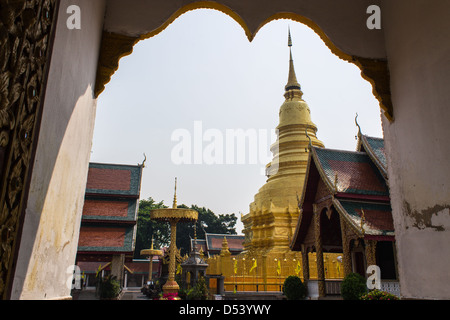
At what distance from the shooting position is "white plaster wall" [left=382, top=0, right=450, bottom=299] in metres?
3.00

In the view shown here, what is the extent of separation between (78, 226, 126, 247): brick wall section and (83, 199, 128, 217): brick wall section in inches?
25.9

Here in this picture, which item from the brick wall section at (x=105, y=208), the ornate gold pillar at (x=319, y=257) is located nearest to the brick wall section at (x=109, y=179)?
the brick wall section at (x=105, y=208)

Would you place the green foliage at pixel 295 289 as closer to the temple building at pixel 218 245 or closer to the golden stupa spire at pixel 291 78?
the golden stupa spire at pixel 291 78

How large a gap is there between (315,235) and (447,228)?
7952 mm

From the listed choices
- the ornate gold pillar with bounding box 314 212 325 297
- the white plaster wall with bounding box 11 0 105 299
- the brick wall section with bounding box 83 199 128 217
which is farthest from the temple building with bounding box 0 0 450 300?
the brick wall section with bounding box 83 199 128 217

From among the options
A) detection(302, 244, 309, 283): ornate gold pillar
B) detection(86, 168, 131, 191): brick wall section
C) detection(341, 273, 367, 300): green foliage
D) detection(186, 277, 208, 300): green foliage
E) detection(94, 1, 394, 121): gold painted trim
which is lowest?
detection(186, 277, 208, 300): green foliage

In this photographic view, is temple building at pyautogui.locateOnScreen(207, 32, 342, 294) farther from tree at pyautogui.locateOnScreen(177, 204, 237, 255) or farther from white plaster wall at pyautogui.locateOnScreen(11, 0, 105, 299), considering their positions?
tree at pyautogui.locateOnScreen(177, 204, 237, 255)

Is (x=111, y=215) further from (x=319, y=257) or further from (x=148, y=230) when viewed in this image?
(x=148, y=230)

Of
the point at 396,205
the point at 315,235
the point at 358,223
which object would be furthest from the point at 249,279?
the point at 396,205

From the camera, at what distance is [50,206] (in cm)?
217

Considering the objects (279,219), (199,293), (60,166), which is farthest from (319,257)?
(60,166)

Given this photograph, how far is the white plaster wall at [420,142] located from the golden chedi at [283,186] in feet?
37.7

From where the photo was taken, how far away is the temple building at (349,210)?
28.5ft
